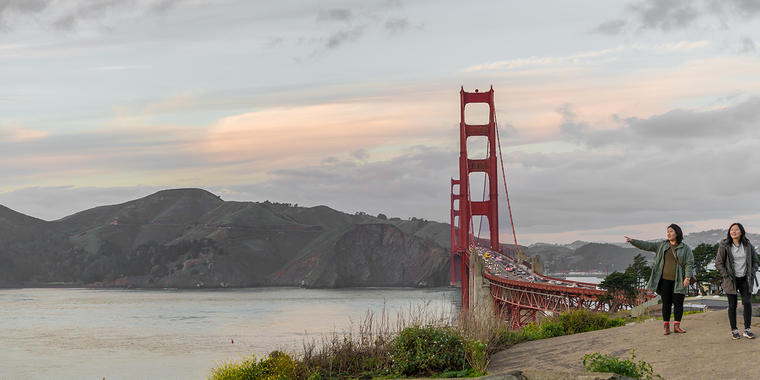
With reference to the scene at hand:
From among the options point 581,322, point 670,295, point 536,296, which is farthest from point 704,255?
point 670,295

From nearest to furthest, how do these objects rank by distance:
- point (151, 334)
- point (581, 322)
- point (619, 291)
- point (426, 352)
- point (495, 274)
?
point (426, 352)
point (581, 322)
point (619, 291)
point (495, 274)
point (151, 334)

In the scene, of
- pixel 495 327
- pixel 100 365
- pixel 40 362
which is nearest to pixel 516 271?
pixel 100 365

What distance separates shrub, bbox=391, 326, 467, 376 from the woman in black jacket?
4.62 m

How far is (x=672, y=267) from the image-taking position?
40.8ft

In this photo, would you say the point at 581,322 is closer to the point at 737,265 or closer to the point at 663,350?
the point at 663,350

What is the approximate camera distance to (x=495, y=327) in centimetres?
1556

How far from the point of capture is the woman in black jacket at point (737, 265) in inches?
461

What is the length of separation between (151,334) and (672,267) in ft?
251

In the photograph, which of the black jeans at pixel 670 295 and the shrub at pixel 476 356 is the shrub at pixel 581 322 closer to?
the shrub at pixel 476 356

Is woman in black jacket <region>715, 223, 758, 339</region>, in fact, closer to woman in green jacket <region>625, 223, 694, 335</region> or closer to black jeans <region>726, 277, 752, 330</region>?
black jeans <region>726, 277, 752, 330</region>

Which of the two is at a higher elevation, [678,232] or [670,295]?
[678,232]

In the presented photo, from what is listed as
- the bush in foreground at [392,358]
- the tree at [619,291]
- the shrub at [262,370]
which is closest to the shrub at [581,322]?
the bush in foreground at [392,358]

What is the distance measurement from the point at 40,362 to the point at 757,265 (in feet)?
200

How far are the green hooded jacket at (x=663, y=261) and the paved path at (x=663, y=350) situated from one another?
Answer: 1.00 metres
